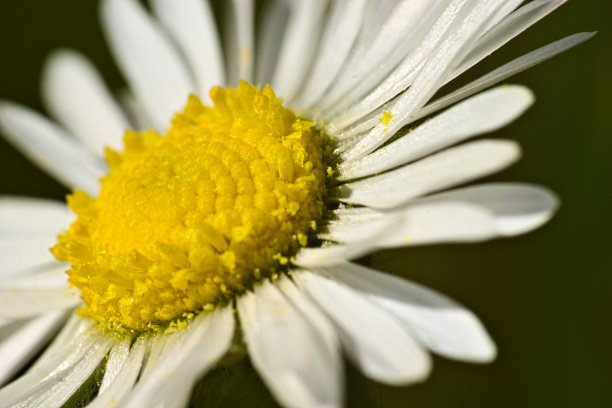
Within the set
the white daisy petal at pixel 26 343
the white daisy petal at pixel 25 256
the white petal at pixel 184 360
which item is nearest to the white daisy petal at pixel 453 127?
the white petal at pixel 184 360

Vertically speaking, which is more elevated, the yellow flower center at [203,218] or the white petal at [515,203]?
the yellow flower center at [203,218]

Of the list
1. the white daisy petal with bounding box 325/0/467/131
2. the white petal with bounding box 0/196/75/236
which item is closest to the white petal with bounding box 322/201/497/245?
the white daisy petal with bounding box 325/0/467/131

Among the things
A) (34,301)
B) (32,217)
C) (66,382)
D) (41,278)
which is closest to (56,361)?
(66,382)

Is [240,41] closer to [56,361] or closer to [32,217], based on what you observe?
[32,217]

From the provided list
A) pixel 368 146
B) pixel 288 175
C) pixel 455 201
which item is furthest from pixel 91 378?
pixel 455 201

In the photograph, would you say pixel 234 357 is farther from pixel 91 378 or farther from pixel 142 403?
pixel 91 378

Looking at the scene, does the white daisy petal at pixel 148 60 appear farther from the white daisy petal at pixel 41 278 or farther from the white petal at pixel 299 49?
the white daisy petal at pixel 41 278
